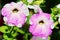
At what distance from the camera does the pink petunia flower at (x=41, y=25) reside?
0.78 m

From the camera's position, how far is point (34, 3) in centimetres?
85

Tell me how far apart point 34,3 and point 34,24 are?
11cm

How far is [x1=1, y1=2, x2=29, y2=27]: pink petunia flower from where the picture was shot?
0.78 meters

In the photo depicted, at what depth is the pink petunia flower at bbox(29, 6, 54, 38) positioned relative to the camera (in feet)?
2.55

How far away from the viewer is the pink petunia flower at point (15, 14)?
0.78 metres

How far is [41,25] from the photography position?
0.79 metres

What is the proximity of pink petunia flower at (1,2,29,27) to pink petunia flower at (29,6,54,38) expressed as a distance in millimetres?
39

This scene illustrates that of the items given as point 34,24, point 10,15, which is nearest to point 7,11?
point 10,15

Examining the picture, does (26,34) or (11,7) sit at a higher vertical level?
(11,7)

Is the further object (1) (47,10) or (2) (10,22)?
(1) (47,10)

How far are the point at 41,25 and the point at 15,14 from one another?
12 cm

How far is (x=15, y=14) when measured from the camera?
31.1 inches

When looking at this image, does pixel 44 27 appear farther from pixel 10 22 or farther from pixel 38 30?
pixel 10 22

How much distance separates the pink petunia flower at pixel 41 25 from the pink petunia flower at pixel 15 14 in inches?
1.5
